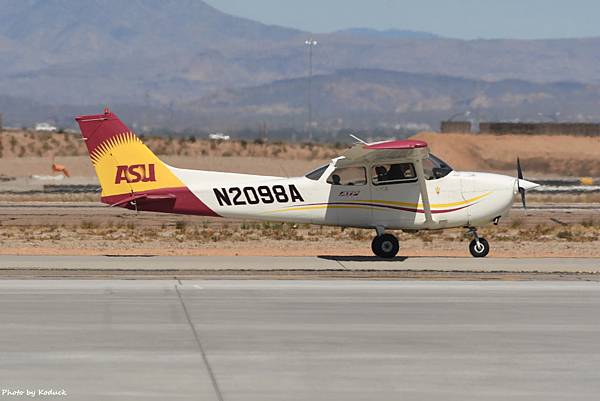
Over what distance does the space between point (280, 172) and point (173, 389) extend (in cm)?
5269

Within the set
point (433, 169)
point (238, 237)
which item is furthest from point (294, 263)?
point (238, 237)

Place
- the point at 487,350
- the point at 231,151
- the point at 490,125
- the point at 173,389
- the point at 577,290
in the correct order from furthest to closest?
the point at 490,125 → the point at 231,151 → the point at 577,290 → the point at 487,350 → the point at 173,389

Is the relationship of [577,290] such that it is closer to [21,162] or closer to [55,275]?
[55,275]

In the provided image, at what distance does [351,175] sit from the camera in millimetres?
23078

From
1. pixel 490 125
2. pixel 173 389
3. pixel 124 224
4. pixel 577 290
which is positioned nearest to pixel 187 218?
pixel 124 224

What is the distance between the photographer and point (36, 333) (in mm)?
13852

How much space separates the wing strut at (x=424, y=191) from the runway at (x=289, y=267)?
827mm

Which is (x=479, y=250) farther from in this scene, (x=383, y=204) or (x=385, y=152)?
(x=385, y=152)

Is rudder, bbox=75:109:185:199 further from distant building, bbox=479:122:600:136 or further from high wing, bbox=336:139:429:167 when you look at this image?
distant building, bbox=479:122:600:136

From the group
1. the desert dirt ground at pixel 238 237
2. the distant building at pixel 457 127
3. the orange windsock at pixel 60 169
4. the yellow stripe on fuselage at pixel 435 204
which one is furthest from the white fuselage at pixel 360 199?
the distant building at pixel 457 127

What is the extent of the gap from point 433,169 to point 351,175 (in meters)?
1.57

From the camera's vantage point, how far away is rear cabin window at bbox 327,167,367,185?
23.0 meters

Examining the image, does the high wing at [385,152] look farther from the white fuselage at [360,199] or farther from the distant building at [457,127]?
the distant building at [457,127]

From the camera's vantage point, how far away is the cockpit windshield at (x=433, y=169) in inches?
906
